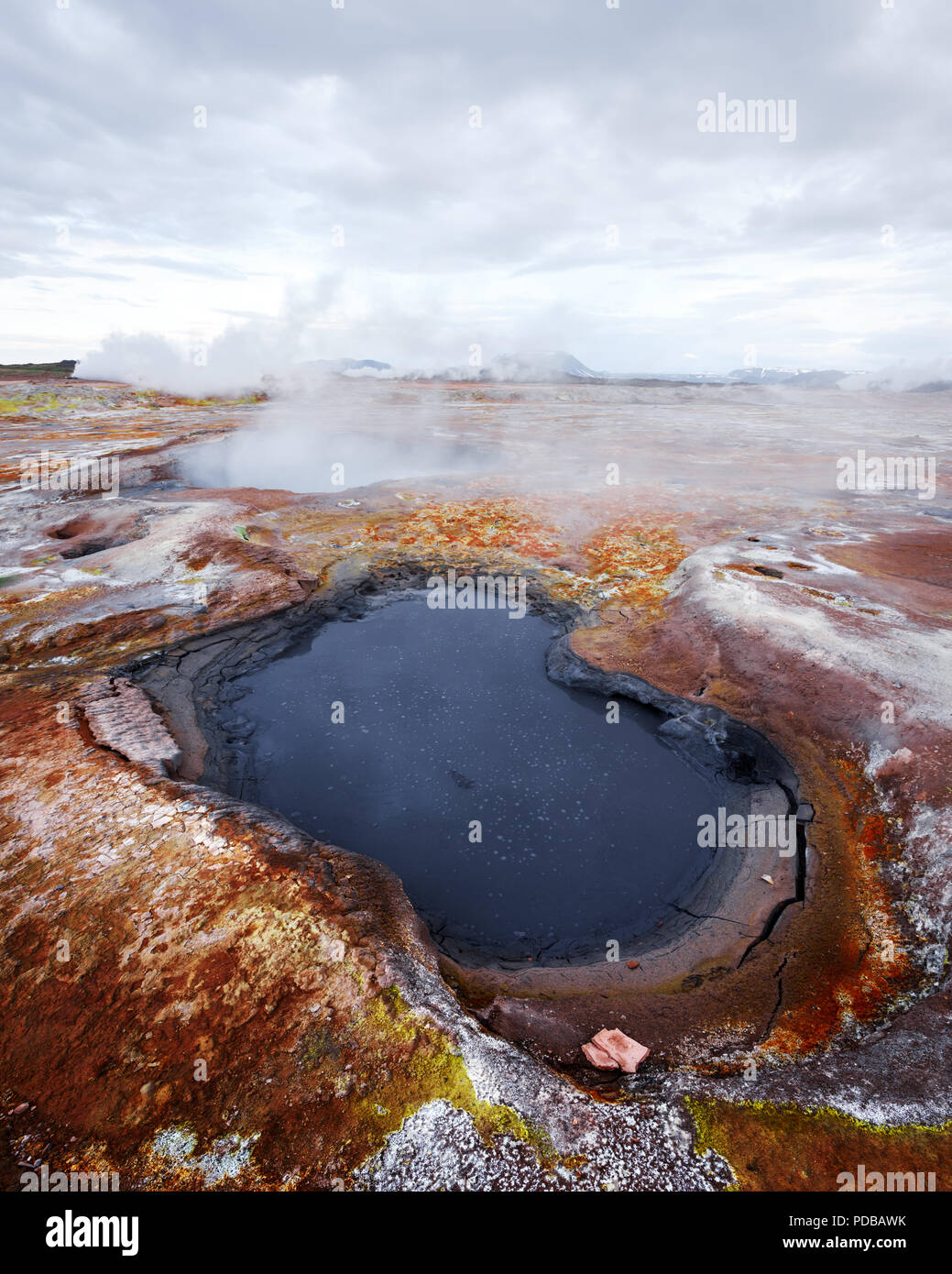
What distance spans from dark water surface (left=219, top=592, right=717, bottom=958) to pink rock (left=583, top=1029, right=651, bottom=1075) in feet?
4.99

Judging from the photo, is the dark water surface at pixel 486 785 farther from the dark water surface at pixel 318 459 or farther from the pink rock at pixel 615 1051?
the dark water surface at pixel 318 459

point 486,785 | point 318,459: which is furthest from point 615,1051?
point 318,459

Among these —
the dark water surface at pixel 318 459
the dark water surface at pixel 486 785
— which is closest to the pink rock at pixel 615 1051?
the dark water surface at pixel 486 785

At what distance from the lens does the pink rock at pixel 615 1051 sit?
5.30m

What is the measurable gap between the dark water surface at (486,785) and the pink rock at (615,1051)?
4.99 feet

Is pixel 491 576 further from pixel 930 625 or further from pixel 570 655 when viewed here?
pixel 930 625

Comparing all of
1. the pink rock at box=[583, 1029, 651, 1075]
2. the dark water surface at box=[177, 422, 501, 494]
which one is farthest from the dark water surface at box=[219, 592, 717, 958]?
the dark water surface at box=[177, 422, 501, 494]

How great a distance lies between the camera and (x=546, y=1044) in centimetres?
559

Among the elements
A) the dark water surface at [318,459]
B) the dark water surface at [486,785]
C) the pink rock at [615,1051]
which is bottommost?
the pink rock at [615,1051]

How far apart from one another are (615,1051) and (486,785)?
4451mm

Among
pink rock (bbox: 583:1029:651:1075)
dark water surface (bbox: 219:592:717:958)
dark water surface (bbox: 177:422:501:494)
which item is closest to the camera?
pink rock (bbox: 583:1029:651:1075)

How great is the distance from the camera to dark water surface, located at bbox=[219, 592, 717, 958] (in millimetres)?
7742

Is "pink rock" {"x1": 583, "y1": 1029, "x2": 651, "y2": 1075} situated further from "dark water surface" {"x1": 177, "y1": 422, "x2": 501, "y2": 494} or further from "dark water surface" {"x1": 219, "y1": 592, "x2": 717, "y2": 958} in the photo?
"dark water surface" {"x1": 177, "y1": 422, "x2": 501, "y2": 494}
